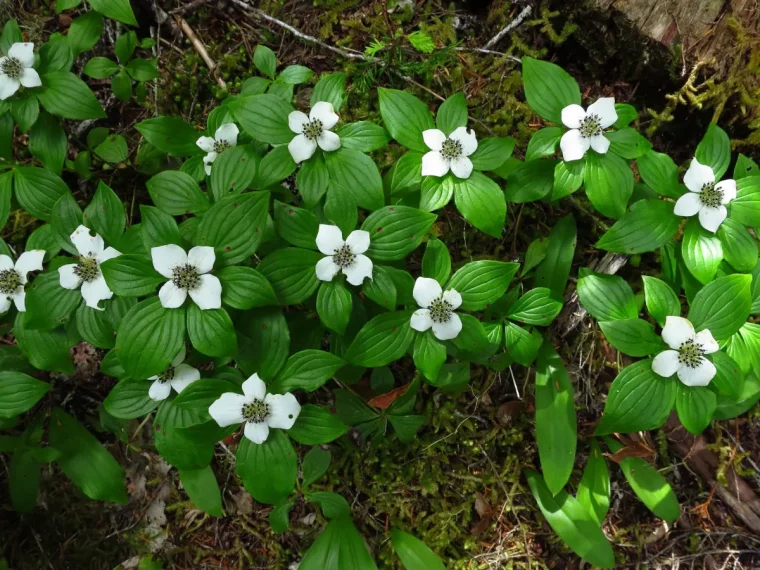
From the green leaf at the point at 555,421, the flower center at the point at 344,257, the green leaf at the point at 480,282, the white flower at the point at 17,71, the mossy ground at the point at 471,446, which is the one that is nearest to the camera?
the flower center at the point at 344,257

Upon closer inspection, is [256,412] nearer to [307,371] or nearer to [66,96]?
[307,371]

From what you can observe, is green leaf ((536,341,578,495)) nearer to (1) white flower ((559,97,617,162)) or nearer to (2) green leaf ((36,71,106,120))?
(1) white flower ((559,97,617,162))

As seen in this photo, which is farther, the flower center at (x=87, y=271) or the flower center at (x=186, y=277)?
the flower center at (x=87, y=271)

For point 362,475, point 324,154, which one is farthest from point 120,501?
point 324,154

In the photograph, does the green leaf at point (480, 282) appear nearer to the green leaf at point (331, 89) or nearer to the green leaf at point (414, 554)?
the green leaf at point (331, 89)

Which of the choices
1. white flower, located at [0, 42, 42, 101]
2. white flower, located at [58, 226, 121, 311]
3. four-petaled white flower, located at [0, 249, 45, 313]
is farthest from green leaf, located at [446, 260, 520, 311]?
white flower, located at [0, 42, 42, 101]

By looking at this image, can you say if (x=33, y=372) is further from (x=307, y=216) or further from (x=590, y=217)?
(x=590, y=217)

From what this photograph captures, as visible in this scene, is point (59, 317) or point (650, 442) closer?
point (59, 317)

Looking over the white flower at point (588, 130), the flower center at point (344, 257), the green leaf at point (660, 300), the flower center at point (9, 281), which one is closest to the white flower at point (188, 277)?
the flower center at point (344, 257)
